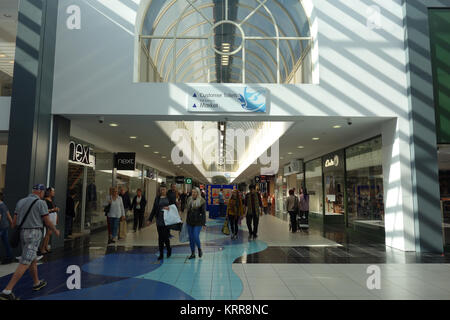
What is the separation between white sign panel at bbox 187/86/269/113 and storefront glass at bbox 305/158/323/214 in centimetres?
985

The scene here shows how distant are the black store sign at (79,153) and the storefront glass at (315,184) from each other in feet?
39.6

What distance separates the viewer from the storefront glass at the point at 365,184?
11227mm

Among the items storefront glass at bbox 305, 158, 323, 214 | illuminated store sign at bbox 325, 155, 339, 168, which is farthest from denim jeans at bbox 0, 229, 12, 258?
storefront glass at bbox 305, 158, 323, 214

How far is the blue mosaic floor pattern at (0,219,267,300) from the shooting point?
4.74 meters

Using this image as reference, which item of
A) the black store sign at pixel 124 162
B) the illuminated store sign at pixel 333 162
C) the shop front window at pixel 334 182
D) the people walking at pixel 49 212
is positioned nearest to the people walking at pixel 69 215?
the people walking at pixel 49 212

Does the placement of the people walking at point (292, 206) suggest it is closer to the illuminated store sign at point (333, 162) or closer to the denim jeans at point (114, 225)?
the illuminated store sign at point (333, 162)

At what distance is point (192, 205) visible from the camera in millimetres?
7148

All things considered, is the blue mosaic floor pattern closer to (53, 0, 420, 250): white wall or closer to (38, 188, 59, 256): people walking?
(38, 188, 59, 256): people walking

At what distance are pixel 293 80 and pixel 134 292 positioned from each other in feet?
31.3

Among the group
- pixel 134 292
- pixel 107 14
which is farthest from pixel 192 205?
pixel 107 14

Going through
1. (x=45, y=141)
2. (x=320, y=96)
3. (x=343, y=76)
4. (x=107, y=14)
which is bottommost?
(x=45, y=141)

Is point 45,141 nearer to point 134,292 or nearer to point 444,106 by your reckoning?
point 134,292
